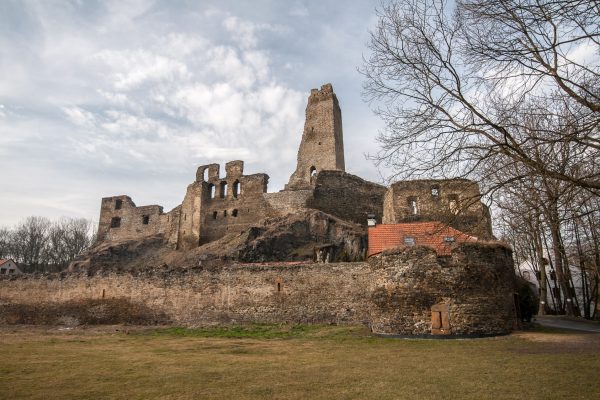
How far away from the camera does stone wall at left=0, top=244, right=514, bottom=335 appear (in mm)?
15719

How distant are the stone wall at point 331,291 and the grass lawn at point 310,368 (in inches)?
47.2

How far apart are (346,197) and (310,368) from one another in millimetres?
24063

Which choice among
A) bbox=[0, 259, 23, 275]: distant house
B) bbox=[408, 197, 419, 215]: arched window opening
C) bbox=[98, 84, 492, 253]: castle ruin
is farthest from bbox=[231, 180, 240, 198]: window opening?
bbox=[0, 259, 23, 275]: distant house

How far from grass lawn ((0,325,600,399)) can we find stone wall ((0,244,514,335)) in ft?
3.94

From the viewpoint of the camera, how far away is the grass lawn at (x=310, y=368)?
8.31 meters

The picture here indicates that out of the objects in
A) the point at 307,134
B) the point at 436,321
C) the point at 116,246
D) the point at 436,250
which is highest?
the point at 307,134

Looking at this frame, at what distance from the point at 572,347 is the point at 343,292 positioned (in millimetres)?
9522

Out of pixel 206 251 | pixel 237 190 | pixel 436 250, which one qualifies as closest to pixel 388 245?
pixel 436 250

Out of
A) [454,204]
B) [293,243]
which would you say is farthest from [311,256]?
[454,204]

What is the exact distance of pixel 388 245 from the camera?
19.2m

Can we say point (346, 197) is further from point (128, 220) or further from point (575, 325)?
point (128, 220)

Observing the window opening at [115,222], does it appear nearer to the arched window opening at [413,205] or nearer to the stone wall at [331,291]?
the stone wall at [331,291]

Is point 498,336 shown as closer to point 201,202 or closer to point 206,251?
point 206,251

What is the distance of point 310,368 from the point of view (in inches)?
428
